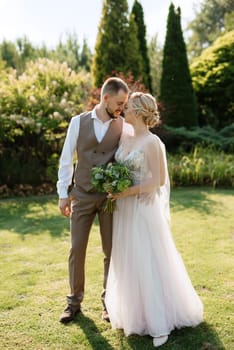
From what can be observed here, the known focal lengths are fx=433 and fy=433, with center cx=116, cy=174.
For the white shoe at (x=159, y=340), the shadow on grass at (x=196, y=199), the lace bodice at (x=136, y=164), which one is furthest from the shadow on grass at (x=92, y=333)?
the shadow on grass at (x=196, y=199)

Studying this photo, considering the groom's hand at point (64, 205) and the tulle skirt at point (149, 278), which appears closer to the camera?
the tulle skirt at point (149, 278)

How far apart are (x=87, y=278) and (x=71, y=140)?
1.70 m

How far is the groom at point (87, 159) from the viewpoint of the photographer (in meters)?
3.29

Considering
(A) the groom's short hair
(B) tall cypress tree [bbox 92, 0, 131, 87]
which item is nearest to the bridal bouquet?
(A) the groom's short hair

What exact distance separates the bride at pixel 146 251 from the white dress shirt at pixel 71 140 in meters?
0.20

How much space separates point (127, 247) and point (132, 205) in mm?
315

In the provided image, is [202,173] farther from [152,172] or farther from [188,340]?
[188,340]

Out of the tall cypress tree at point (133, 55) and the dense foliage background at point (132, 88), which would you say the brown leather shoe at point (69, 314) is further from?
the tall cypress tree at point (133, 55)

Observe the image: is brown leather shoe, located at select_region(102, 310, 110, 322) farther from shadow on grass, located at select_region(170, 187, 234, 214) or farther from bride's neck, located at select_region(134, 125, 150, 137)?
shadow on grass, located at select_region(170, 187, 234, 214)

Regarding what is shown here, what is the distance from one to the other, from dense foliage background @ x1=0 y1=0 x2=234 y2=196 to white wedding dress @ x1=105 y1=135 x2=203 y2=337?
5879mm

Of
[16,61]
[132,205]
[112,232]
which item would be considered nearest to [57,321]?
[112,232]

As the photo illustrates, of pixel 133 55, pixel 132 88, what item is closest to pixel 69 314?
pixel 132 88

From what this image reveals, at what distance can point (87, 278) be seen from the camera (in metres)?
4.43

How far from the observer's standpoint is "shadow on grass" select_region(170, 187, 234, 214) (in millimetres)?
7211
